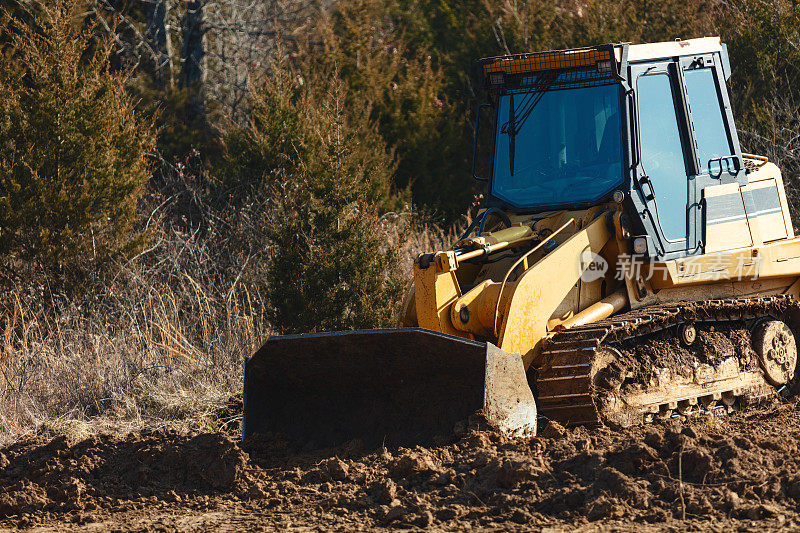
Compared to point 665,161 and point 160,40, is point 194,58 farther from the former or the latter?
point 665,161

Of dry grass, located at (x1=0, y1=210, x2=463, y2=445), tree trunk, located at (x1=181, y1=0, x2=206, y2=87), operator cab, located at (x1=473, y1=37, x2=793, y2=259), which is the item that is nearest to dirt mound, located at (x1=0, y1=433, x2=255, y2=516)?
dry grass, located at (x1=0, y1=210, x2=463, y2=445)

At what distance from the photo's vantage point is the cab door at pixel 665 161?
6727 millimetres

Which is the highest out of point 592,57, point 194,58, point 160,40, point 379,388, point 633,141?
point 160,40

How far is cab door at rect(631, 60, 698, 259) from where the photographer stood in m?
6.73

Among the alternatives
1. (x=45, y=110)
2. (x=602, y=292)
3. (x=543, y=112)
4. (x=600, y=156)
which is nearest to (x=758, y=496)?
(x=602, y=292)

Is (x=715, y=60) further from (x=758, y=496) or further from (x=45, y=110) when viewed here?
(x=45, y=110)

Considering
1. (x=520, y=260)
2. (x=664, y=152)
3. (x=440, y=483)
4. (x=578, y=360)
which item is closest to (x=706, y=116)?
(x=664, y=152)

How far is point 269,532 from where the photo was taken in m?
4.83

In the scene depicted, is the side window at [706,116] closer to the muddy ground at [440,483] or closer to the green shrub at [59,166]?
the muddy ground at [440,483]

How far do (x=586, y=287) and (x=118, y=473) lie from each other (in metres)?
3.32

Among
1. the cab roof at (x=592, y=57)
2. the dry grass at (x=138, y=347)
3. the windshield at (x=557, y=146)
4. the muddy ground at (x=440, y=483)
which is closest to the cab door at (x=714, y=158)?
the cab roof at (x=592, y=57)

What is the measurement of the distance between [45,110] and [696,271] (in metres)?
8.14

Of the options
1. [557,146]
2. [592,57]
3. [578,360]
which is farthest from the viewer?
[557,146]

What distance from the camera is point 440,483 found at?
521 cm
